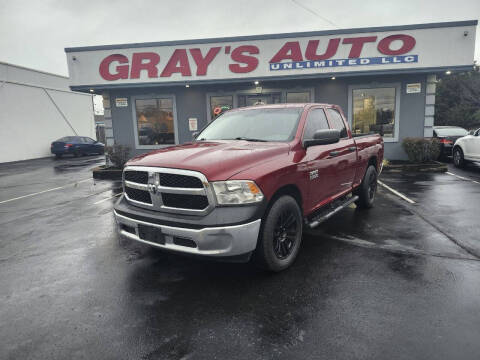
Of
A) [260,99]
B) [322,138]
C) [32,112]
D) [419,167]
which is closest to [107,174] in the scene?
[260,99]

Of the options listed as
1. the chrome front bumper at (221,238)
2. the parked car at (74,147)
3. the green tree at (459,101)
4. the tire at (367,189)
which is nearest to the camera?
the chrome front bumper at (221,238)

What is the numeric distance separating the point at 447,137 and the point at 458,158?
8.83 feet

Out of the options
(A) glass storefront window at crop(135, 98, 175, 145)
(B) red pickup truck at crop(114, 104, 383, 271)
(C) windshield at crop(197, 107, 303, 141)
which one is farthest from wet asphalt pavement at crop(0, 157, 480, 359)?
(A) glass storefront window at crop(135, 98, 175, 145)

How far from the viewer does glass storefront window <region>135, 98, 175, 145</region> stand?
44.4 ft

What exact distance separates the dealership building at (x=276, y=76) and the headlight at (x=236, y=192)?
9.65 meters

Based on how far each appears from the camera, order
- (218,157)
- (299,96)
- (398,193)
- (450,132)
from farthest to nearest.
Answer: (450,132), (299,96), (398,193), (218,157)

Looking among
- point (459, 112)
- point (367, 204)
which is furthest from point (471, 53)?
point (459, 112)

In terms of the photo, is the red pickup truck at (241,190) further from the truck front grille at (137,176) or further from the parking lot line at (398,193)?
the parking lot line at (398,193)

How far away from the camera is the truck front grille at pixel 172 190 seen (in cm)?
307

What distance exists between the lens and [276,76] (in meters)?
11.9

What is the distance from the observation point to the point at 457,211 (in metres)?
6.05

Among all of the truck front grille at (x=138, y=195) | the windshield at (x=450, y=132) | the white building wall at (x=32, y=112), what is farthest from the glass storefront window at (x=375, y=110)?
the white building wall at (x=32, y=112)

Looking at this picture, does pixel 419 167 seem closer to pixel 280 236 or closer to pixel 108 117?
pixel 280 236

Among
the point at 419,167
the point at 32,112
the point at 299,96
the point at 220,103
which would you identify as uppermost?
the point at 32,112
